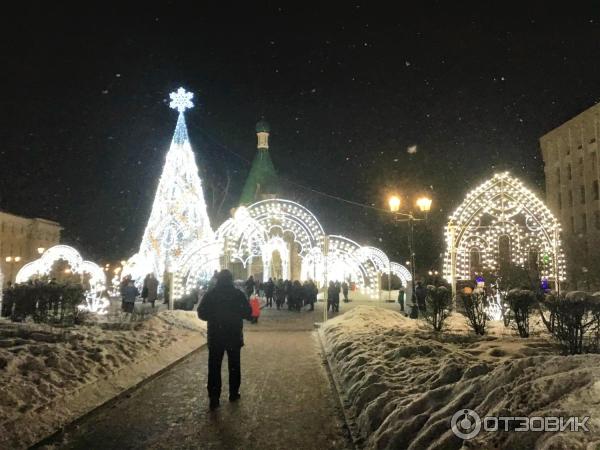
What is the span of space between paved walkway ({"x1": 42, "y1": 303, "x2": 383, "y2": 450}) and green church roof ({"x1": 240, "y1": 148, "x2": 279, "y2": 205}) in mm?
45437

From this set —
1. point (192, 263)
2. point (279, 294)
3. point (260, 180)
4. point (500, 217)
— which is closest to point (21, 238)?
point (260, 180)

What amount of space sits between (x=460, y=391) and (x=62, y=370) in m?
5.25

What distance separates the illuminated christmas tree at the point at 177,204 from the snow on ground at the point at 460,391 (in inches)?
740

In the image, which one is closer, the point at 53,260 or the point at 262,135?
the point at 53,260

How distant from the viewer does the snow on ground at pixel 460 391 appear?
3582mm

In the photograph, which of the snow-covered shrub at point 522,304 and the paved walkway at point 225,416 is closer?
the paved walkway at point 225,416

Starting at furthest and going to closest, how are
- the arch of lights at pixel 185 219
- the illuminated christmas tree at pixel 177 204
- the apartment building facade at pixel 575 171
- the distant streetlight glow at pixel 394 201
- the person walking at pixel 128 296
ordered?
the apartment building facade at pixel 575 171 → the illuminated christmas tree at pixel 177 204 → the arch of lights at pixel 185 219 → the person walking at pixel 128 296 → the distant streetlight glow at pixel 394 201

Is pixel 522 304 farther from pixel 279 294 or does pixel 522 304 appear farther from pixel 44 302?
pixel 279 294

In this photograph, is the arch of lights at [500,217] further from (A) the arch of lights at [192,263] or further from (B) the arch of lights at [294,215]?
(A) the arch of lights at [192,263]

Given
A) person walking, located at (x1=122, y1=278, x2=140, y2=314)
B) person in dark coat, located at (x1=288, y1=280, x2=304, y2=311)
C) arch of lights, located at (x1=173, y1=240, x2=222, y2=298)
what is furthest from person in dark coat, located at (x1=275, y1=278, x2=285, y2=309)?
person walking, located at (x1=122, y1=278, x2=140, y2=314)

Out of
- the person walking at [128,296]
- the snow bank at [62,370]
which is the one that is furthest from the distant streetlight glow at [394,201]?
the person walking at [128,296]

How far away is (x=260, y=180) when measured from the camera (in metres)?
55.9

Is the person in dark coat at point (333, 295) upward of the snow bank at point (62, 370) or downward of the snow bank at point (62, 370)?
upward

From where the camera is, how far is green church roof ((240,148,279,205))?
2173 inches
